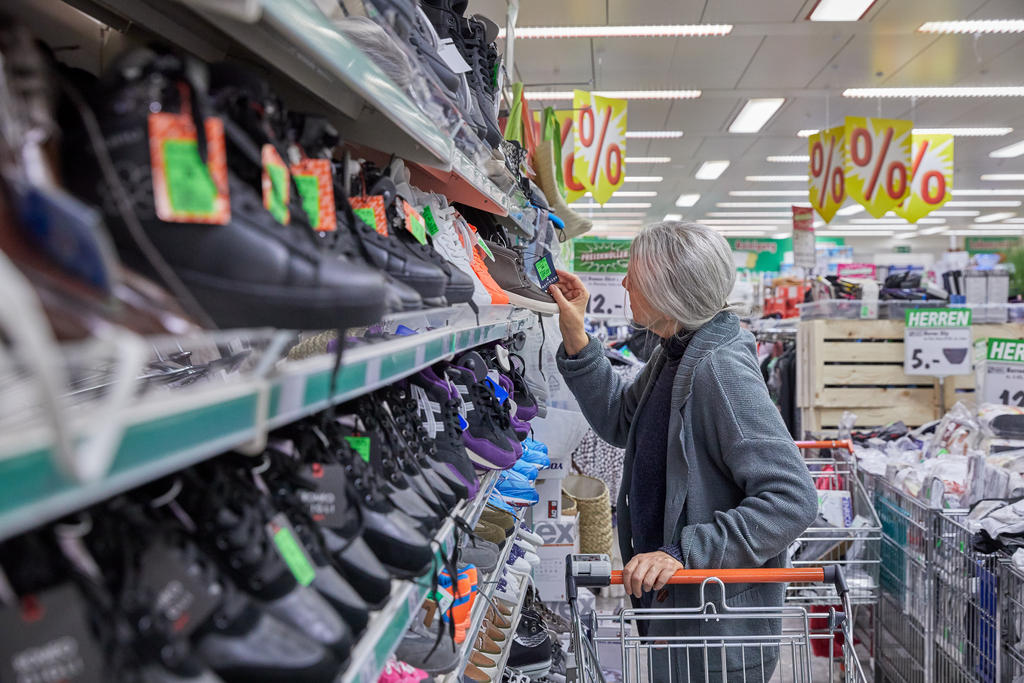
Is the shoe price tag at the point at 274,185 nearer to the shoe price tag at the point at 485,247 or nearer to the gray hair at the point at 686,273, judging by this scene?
the shoe price tag at the point at 485,247

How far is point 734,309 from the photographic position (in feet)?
7.32

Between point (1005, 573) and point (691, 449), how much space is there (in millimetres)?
1118

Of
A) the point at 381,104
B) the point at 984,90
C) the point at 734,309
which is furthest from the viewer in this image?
the point at 984,90

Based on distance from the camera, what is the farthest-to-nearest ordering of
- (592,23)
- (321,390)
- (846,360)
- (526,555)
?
(592,23) → (846,360) → (526,555) → (321,390)

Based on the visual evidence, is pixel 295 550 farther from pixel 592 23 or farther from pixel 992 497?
pixel 592 23

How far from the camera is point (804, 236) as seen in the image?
32.9 ft

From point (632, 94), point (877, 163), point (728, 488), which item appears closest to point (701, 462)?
point (728, 488)

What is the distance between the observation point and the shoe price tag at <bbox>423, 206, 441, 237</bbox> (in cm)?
162

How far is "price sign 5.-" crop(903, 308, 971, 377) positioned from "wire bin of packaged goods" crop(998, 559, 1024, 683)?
3.22 meters

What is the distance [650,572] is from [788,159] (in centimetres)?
1182

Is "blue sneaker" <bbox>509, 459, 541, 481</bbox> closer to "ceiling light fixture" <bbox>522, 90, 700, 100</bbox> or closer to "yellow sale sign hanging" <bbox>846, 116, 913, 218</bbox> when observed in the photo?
"yellow sale sign hanging" <bbox>846, 116, 913, 218</bbox>

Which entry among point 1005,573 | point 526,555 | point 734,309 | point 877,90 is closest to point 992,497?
point 1005,573

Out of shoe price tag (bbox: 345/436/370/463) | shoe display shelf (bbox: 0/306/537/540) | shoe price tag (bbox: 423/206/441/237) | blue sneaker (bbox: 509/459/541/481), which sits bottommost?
blue sneaker (bbox: 509/459/541/481)

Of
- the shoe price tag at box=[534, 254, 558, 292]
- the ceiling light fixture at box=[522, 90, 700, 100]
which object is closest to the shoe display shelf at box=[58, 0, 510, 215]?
the shoe price tag at box=[534, 254, 558, 292]
